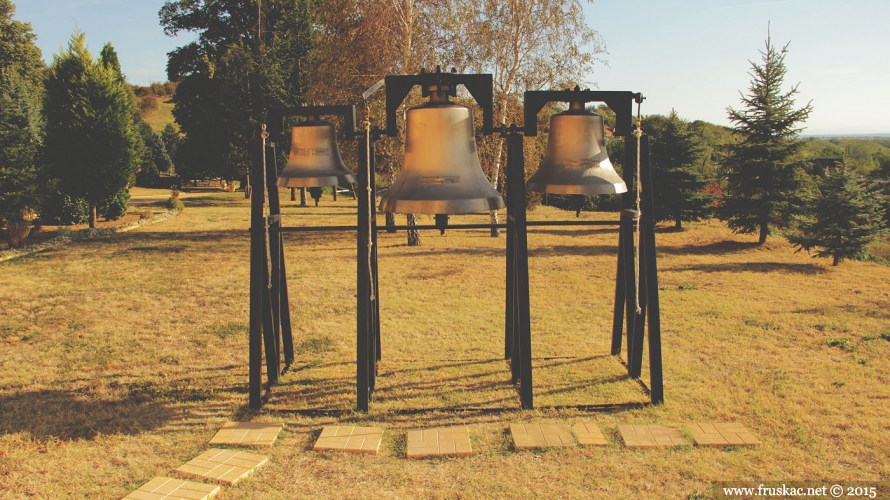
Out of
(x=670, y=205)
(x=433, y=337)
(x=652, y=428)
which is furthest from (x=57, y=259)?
(x=670, y=205)

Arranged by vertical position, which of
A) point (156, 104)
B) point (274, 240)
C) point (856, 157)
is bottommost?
point (274, 240)

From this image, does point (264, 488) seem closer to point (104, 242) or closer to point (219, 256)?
point (219, 256)

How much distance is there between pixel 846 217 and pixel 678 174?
6.07 m

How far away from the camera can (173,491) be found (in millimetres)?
3213

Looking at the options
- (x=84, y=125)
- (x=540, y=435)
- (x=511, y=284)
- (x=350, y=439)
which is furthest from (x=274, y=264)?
(x=84, y=125)

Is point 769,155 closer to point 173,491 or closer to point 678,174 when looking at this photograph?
point 678,174

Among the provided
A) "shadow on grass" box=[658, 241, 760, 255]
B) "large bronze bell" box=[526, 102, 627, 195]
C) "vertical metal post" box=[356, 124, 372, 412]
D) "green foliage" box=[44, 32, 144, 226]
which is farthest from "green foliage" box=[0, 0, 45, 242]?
"shadow on grass" box=[658, 241, 760, 255]

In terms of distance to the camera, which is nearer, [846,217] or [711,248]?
[846,217]

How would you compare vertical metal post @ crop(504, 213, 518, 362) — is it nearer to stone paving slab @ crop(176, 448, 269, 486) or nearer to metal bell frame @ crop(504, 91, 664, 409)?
metal bell frame @ crop(504, 91, 664, 409)

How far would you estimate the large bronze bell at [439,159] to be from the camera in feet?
11.6

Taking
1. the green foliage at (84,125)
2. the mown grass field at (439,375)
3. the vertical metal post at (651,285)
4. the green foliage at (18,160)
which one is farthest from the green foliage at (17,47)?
the vertical metal post at (651,285)

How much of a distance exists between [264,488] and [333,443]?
1.94ft

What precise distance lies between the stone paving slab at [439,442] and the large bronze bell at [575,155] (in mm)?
1775

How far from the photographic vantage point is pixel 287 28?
25.0m
